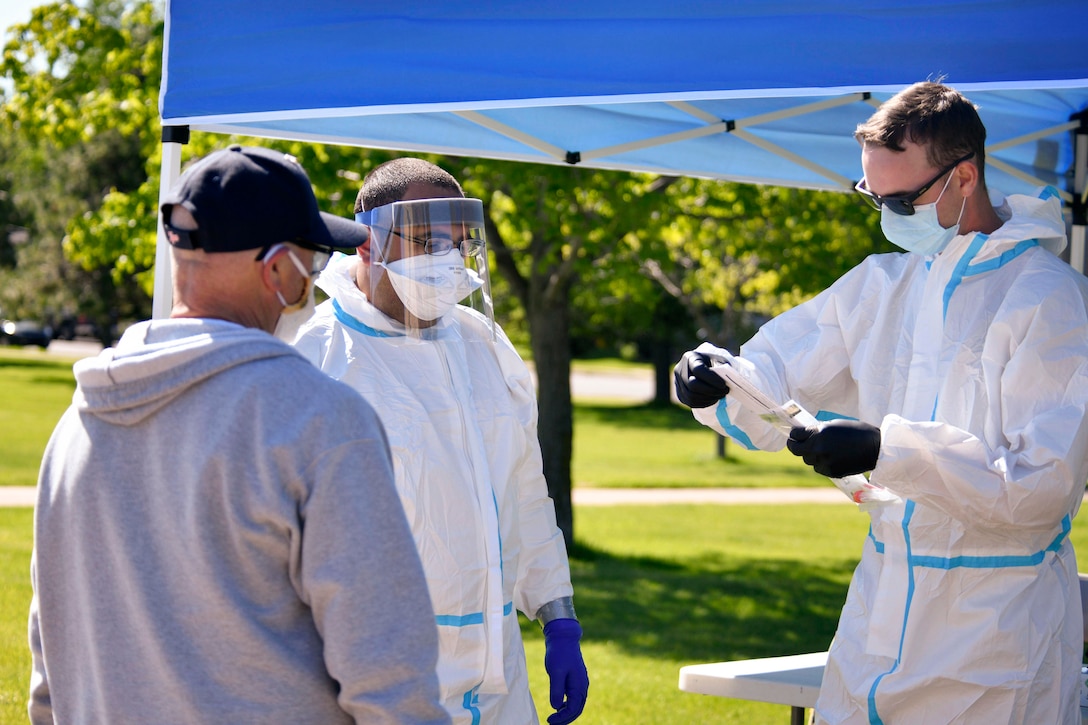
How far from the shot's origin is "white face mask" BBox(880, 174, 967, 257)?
241 cm

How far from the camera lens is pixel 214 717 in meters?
1.37

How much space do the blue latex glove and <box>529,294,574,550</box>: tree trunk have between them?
6470 mm

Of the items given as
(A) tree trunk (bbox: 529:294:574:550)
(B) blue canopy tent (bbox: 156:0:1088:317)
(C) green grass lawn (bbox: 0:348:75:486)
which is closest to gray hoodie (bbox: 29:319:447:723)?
(B) blue canopy tent (bbox: 156:0:1088:317)

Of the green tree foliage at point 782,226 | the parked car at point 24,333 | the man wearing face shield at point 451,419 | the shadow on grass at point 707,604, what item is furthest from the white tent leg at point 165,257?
the parked car at point 24,333

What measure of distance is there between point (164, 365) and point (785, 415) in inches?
51.6

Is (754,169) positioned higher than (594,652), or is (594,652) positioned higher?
(754,169)

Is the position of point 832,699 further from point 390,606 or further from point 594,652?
point 594,652

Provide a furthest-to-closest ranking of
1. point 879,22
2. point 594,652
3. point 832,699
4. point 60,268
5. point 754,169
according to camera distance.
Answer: point 60,268 → point 594,652 → point 754,169 → point 879,22 → point 832,699

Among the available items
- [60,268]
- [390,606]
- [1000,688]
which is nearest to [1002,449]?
[1000,688]

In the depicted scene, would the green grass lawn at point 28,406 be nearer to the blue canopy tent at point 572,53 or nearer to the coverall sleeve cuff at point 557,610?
the blue canopy tent at point 572,53

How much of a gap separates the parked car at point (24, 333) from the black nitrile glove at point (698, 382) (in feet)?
124

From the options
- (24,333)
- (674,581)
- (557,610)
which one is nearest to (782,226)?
(674,581)

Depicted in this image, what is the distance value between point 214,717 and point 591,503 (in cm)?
1201

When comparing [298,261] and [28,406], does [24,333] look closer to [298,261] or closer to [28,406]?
[28,406]
